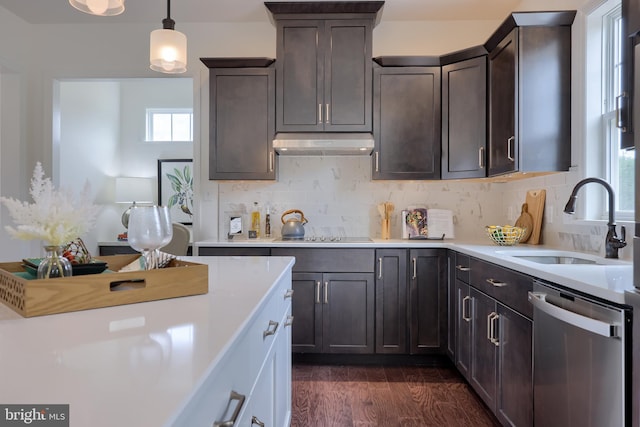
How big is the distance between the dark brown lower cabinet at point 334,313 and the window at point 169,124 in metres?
3.95

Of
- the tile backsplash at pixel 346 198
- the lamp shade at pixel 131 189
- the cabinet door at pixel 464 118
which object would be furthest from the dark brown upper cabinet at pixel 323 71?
the lamp shade at pixel 131 189

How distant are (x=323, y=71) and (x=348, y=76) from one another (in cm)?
20

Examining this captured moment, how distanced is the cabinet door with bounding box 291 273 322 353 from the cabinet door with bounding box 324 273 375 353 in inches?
1.5

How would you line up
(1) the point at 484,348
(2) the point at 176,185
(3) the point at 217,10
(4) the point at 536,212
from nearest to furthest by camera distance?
(1) the point at 484,348 < (4) the point at 536,212 < (3) the point at 217,10 < (2) the point at 176,185

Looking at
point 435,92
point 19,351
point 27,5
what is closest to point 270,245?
point 435,92

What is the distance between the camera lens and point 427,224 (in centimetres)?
348

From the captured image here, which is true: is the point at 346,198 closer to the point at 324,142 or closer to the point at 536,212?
the point at 324,142

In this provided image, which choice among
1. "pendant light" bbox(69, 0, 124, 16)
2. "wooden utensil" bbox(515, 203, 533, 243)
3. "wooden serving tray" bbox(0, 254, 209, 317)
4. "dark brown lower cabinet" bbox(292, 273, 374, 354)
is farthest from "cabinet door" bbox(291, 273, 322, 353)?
"pendant light" bbox(69, 0, 124, 16)

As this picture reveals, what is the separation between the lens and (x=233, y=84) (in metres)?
3.29

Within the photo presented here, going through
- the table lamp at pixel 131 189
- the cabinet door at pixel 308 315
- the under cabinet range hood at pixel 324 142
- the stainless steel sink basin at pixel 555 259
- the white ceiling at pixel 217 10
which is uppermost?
the white ceiling at pixel 217 10

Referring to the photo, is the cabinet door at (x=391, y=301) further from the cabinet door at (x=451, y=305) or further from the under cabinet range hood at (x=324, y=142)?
the under cabinet range hood at (x=324, y=142)

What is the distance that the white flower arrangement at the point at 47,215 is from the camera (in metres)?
0.93

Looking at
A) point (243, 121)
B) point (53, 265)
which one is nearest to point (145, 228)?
point (53, 265)

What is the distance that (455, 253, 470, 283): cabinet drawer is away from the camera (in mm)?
2596
